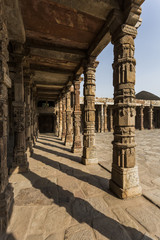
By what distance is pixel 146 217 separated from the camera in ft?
6.79

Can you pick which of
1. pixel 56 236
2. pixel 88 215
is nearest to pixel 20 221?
pixel 56 236

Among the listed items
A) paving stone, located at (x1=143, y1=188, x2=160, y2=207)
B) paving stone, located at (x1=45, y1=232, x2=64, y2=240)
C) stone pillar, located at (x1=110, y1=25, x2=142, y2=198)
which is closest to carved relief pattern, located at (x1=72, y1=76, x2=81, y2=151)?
stone pillar, located at (x1=110, y1=25, x2=142, y2=198)

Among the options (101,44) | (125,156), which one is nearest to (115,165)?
(125,156)

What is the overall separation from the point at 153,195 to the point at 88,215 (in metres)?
1.60

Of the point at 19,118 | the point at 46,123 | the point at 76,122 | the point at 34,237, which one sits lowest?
the point at 34,237

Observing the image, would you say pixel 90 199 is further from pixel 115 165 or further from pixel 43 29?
pixel 43 29

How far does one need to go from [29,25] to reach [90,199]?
4896 mm

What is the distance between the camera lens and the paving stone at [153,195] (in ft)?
8.01

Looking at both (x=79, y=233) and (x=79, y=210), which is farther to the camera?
(x=79, y=210)

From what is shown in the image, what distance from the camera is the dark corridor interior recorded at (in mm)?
19906

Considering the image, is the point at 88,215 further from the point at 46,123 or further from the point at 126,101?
the point at 46,123

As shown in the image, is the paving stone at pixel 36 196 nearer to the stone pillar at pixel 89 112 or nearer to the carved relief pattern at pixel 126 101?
the carved relief pattern at pixel 126 101

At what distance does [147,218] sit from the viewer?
6.72ft

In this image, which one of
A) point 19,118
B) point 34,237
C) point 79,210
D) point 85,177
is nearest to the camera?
point 34,237
